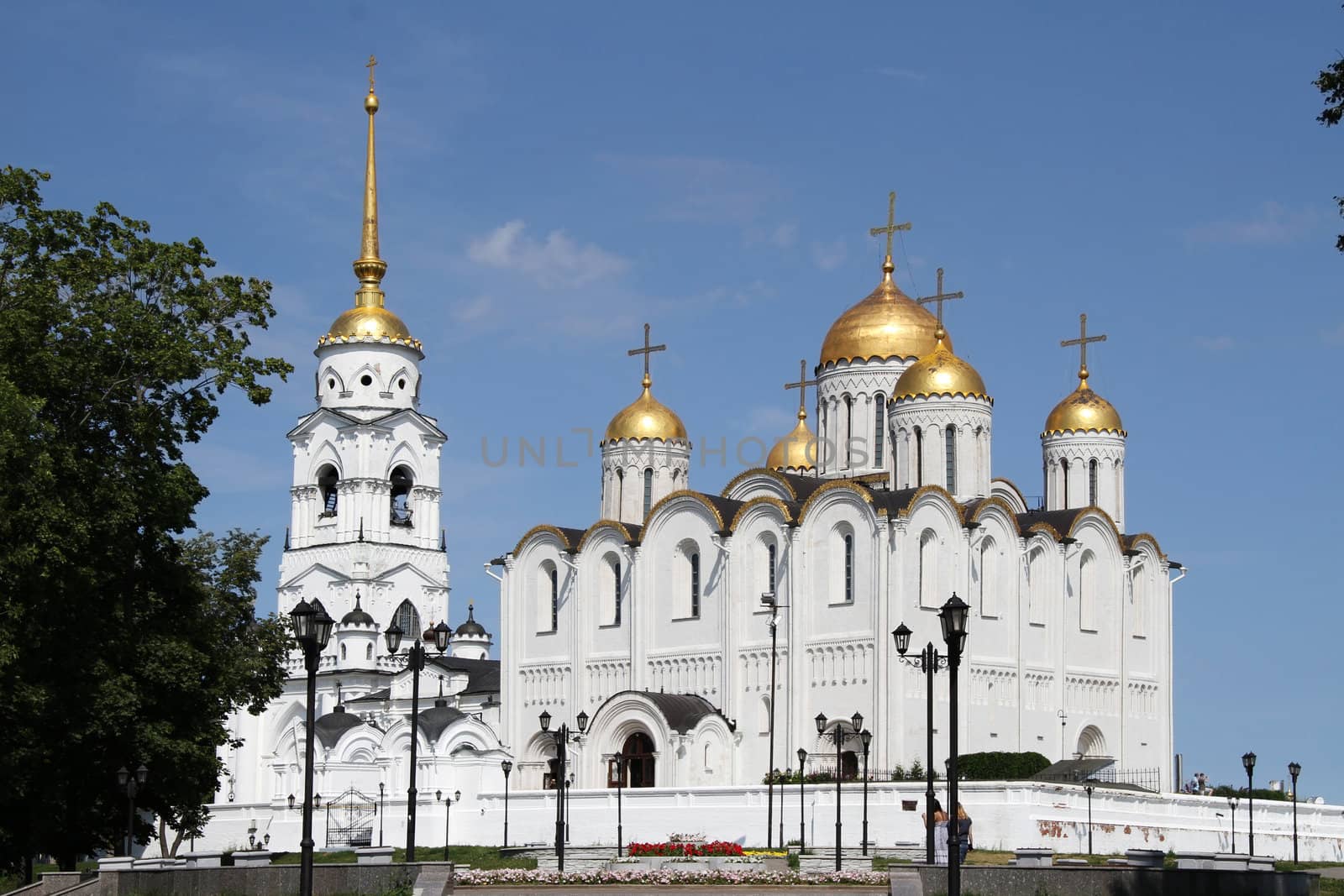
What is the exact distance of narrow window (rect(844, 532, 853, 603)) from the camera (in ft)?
169

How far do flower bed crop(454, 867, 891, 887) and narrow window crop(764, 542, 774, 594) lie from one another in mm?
25998

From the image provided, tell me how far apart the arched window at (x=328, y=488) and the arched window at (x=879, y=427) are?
21952mm

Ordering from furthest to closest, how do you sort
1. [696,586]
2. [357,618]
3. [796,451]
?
[357,618] < [796,451] < [696,586]

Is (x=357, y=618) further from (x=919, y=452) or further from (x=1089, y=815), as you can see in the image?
(x=1089, y=815)

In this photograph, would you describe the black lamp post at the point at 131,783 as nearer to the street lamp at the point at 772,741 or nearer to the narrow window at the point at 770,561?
the street lamp at the point at 772,741

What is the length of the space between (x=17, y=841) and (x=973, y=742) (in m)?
25.8

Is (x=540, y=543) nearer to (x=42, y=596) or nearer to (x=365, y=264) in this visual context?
(x=365, y=264)

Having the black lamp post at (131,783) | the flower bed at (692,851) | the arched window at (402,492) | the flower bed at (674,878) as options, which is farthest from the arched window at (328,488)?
the flower bed at (674,878)

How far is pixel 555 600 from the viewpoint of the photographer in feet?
193

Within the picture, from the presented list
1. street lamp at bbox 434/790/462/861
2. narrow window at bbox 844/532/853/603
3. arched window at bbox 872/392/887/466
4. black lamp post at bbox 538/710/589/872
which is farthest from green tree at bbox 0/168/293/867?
arched window at bbox 872/392/887/466

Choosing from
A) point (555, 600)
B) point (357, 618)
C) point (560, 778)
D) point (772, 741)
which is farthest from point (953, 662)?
point (357, 618)

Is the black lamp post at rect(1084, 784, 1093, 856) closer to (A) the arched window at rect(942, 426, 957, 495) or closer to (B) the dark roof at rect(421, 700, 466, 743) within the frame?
(A) the arched window at rect(942, 426, 957, 495)

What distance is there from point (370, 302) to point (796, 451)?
16.7 meters

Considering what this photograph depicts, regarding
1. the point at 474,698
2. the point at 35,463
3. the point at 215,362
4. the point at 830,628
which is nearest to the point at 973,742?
the point at 830,628
